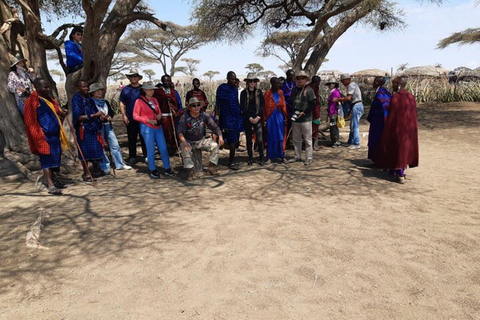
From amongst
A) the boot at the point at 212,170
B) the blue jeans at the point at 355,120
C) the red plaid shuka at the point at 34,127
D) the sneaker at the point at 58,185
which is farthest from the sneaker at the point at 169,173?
the blue jeans at the point at 355,120

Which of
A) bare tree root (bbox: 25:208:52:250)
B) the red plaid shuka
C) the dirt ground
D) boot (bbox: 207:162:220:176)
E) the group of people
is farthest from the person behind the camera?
boot (bbox: 207:162:220:176)

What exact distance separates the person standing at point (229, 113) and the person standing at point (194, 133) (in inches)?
27.5

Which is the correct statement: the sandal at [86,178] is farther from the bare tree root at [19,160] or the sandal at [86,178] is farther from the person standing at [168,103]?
the person standing at [168,103]

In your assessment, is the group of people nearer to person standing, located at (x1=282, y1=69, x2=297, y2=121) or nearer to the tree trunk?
person standing, located at (x1=282, y1=69, x2=297, y2=121)

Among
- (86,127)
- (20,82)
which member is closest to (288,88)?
(86,127)

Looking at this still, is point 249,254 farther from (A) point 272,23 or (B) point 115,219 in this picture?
(A) point 272,23

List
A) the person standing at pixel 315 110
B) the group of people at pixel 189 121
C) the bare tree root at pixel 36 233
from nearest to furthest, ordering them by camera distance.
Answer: the bare tree root at pixel 36 233 → the group of people at pixel 189 121 → the person standing at pixel 315 110

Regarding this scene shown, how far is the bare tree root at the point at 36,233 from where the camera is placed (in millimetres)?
2965

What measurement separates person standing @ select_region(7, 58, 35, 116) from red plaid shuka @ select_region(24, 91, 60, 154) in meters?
1.28

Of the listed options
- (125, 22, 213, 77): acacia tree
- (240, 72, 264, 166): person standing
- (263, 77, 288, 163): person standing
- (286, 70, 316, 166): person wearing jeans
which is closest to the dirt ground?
(286, 70, 316, 166): person wearing jeans

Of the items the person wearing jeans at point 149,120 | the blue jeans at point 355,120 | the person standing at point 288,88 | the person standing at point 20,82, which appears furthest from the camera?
the blue jeans at point 355,120

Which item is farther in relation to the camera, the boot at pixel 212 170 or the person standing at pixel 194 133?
the boot at pixel 212 170

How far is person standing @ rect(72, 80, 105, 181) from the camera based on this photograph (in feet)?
16.5

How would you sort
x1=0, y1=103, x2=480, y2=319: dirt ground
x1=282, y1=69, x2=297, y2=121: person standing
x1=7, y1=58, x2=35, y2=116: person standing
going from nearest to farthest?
x1=0, y1=103, x2=480, y2=319: dirt ground → x1=7, y1=58, x2=35, y2=116: person standing → x1=282, y1=69, x2=297, y2=121: person standing
